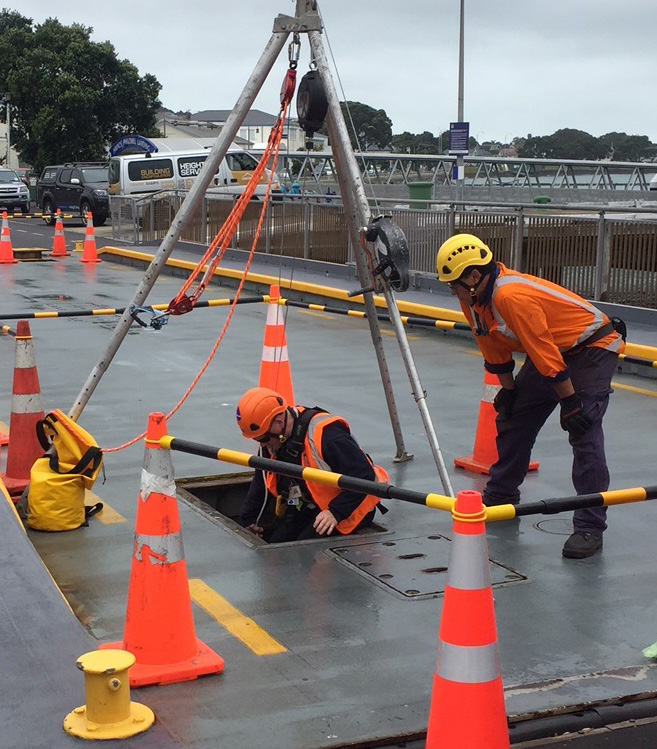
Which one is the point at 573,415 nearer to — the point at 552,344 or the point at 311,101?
the point at 552,344

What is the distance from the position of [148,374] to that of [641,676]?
8059 millimetres

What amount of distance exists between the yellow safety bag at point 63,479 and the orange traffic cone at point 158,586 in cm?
209

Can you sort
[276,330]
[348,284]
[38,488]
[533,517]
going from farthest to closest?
[348,284]
[276,330]
[533,517]
[38,488]

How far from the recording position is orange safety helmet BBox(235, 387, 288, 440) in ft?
20.6

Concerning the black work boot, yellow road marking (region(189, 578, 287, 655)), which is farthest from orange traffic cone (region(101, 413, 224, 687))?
the black work boot

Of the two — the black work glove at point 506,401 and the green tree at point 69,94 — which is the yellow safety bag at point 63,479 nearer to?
the black work glove at point 506,401

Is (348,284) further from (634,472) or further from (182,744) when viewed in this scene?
(182,744)

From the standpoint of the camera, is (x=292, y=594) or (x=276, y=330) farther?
(x=276, y=330)

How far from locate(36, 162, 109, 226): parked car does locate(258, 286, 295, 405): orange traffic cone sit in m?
32.4

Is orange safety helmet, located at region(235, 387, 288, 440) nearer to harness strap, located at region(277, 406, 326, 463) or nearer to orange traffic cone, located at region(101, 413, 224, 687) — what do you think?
harness strap, located at region(277, 406, 326, 463)

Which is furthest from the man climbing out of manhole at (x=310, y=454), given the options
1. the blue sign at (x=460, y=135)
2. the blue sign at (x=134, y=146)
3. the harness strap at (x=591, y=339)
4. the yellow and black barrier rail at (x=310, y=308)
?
the blue sign at (x=134, y=146)

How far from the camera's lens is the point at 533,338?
6152mm

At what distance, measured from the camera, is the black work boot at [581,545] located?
636 cm

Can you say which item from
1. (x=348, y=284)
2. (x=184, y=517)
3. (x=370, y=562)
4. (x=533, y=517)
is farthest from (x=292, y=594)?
(x=348, y=284)
